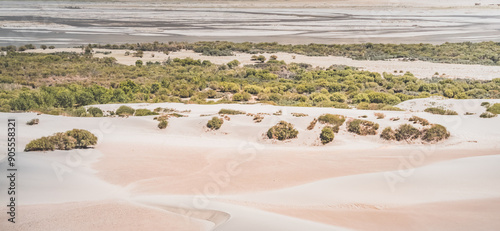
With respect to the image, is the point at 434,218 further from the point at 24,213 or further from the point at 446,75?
the point at 446,75

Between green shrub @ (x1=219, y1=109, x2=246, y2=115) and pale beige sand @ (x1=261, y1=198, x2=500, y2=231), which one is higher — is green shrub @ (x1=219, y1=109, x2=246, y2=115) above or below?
above

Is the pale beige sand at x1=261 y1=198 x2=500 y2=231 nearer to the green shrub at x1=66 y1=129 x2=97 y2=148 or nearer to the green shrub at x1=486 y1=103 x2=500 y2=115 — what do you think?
the green shrub at x1=66 y1=129 x2=97 y2=148

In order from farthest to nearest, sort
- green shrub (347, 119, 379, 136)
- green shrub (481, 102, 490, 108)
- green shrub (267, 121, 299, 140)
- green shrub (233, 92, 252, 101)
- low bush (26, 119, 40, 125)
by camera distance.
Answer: green shrub (233, 92, 252, 101) → green shrub (481, 102, 490, 108) → low bush (26, 119, 40, 125) → green shrub (347, 119, 379, 136) → green shrub (267, 121, 299, 140)

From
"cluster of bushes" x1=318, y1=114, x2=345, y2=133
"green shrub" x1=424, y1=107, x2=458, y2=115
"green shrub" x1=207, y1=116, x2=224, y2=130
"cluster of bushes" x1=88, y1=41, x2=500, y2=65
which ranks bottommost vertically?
"green shrub" x1=207, y1=116, x2=224, y2=130

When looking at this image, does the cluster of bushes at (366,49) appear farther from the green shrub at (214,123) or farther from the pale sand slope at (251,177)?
the pale sand slope at (251,177)

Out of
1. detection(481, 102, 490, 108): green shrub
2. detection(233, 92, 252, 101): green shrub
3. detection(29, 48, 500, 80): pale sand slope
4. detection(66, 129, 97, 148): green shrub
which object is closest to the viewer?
detection(66, 129, 97, 148): green shrub

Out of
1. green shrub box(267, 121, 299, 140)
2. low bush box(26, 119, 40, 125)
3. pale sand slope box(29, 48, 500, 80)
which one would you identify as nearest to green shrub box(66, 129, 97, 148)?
low bush box(26, 119, 40, 125)

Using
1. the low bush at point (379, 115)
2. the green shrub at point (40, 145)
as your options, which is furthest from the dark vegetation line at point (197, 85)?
the green shrub at point (40, 145)

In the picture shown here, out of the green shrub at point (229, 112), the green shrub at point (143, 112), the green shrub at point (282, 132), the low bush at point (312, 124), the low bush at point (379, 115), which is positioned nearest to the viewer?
the green shrub at point (282, 132)
